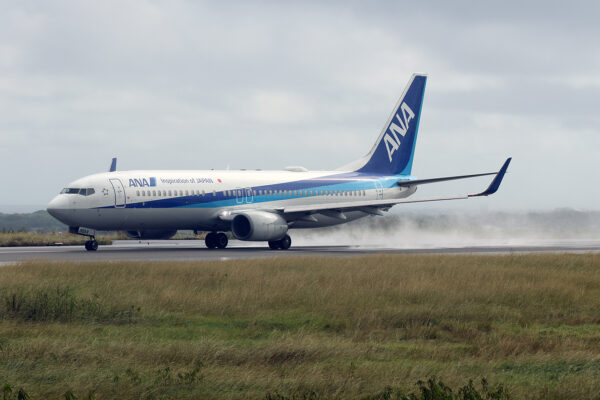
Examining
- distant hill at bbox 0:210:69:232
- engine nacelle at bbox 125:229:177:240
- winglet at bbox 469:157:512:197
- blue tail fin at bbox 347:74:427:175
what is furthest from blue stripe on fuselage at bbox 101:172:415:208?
distant hill at bbox 0:210:69:232

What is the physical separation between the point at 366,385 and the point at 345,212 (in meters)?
38.9

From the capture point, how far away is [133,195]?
41125 mm

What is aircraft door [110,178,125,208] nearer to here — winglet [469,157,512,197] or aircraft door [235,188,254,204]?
aircraft door [235,188,254,204]

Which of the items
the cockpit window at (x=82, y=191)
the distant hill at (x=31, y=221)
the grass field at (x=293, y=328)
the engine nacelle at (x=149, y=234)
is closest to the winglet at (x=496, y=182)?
the grass field at (x=293, y=328)

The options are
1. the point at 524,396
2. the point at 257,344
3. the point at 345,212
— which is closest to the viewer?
the point at 524,396

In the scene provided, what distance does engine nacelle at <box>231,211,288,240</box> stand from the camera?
42.6m

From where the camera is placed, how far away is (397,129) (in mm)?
53812

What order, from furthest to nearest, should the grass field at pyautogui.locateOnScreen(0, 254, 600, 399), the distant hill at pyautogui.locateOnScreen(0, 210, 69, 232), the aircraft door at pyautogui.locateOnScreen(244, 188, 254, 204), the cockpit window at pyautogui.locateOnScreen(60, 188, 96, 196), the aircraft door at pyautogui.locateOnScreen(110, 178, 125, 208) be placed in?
the distant hill at pyautogui.locateOnScreen(0, 210, 69, 232) < the aircraft door at pyautogui.locateOnScreen(244, 188, 254, 204) < the aircraft door at pyautogui.locateOnScreen(110, 178, 125, 208) < the cockpit window at pyautogui.locateOnScreen(60, 188, 96, 196) < the grass field at pyautogui.locateOnScreen(0, 254, 600, 399)

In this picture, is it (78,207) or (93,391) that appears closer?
(93,391)

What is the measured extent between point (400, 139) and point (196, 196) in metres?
16.2

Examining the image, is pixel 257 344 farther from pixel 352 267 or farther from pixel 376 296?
pixel 352 267

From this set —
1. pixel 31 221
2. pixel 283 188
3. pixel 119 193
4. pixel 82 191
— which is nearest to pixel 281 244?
pixel 283 188

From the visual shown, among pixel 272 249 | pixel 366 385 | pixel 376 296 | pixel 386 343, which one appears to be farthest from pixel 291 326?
pixel 272 249

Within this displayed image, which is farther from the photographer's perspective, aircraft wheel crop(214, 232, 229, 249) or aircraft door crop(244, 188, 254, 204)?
aircraft wheel crop(214, 232, 229, 249)
